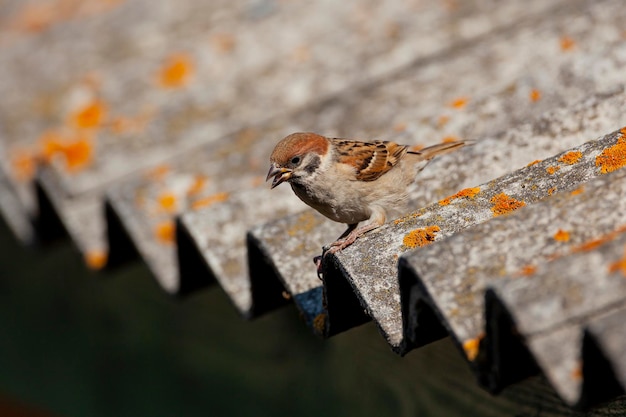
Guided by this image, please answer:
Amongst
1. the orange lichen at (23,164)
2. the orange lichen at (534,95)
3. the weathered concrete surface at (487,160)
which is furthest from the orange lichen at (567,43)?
the orange lichen at (23,164)

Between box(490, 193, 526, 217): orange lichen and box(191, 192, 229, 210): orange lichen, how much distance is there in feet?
4.19

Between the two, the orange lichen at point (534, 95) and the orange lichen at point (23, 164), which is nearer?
the orange lichen at point (534, 95)

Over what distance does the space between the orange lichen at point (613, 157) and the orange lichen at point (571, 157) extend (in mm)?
46

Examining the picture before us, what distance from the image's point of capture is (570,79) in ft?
10.0

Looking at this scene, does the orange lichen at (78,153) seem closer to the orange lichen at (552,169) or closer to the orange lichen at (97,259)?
the orange lichen at (97,259)

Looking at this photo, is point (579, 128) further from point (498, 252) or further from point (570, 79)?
point (498, 252)

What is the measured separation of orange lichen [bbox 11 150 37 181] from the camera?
167 inches

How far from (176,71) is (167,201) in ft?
4.33

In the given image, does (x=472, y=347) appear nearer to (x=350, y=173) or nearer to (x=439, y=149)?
(x=439, y=149)

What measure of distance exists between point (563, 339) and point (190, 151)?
260cm

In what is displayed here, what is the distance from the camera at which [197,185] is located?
3.43 metres

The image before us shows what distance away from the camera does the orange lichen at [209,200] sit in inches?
121

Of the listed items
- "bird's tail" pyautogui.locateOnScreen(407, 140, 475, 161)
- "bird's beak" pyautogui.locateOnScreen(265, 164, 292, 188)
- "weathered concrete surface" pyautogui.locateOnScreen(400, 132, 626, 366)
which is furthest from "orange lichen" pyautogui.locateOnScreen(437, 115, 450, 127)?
"weathered concrete surface" pyautogui.locateOnScreen(400, 132, 626, 366)

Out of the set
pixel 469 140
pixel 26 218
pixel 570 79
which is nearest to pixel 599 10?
pixel 570 79
